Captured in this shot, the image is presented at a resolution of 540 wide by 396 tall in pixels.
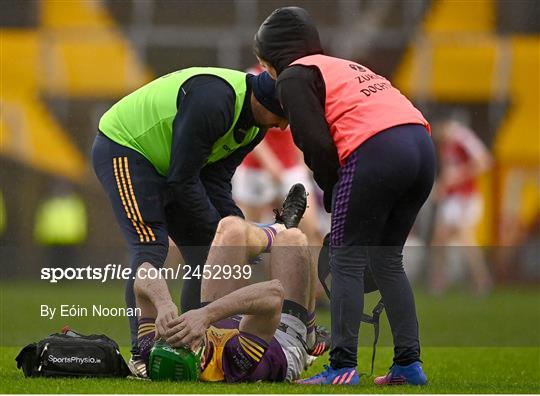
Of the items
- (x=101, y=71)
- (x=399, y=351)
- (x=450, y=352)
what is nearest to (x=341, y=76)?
(x=399, y=351)

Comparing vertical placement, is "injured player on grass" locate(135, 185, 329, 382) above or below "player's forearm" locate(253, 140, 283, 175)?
above

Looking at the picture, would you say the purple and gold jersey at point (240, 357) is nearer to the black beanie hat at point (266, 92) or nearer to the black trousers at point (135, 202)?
the black trousers at point (135, 202)

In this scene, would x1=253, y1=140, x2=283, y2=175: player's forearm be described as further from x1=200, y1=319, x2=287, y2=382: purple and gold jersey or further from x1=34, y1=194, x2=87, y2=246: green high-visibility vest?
x1=200, y1=319, x2=287, y2=382: purple and gold jersey

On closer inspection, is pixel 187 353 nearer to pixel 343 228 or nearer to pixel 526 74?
pixel 343 228

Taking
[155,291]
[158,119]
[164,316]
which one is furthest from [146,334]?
[158,119]

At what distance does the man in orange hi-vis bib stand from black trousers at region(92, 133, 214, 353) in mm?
716

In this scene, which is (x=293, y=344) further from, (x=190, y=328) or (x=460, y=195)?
(x=460, y=195)

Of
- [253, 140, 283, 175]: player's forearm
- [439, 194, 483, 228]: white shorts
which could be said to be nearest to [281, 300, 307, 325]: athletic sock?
[253, 140, 283, 175]: player's forearm

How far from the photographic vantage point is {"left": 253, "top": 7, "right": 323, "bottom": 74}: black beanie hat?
4.64 m

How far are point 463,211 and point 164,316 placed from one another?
606 cm

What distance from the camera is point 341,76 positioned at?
4469 millimetres

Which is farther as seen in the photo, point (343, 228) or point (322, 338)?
point (322, 338)

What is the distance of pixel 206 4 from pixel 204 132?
3.81 metres

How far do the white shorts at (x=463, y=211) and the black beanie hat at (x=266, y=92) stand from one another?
5.57 metres
